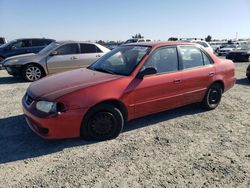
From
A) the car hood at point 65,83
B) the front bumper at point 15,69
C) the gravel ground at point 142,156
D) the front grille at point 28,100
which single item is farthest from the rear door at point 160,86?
the front bumper at point 15,69

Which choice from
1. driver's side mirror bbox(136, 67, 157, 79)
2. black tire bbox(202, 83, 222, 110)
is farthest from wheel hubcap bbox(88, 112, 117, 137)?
black tire bbox(202, 83, 222, 110)

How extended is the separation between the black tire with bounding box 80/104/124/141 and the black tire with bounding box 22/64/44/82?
6.03m

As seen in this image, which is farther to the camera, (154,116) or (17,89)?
(17,89)

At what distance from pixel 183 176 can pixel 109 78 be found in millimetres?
1972

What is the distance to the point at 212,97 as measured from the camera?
5.90 meters

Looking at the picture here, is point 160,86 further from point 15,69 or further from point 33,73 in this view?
point 15,69

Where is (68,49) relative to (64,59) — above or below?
above

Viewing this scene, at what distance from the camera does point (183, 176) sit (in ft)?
10.8

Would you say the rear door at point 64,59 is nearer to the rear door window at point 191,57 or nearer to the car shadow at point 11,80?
the car shadow at point 11,80

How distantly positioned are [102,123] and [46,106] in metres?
0.91

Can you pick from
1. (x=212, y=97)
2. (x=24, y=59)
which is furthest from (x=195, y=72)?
(x=24, y=59)

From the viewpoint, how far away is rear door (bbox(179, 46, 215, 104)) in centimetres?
523

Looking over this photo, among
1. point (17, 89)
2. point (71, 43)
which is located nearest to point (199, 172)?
point (17, 89)

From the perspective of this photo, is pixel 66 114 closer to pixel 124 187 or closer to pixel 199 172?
pixel 124 187
